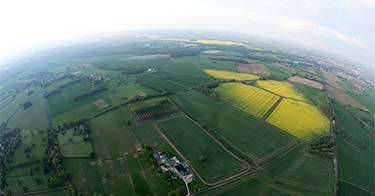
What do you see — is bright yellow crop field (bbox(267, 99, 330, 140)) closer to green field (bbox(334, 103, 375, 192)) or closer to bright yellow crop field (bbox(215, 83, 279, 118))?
bright yellow crop field (bbox(215, 83, 279, 118))

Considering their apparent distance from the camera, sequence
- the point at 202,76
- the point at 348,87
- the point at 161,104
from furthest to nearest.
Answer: the point at 348,87, the point at 202,76, the point at 161,104

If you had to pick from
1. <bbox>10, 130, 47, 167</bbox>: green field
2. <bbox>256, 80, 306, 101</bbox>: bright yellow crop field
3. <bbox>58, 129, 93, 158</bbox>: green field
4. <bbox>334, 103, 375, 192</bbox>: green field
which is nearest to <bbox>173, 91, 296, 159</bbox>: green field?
<bbox>334, 103, 375, 192</bbox>: green field

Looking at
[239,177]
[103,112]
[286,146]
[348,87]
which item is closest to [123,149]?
[103,112]

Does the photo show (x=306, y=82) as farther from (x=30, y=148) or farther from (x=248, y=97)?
(x=30, y=148)

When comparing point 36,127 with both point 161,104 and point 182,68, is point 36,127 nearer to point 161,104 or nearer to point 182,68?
point 161,104

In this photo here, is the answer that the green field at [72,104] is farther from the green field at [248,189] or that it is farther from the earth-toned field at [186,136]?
the green field at [248,189]

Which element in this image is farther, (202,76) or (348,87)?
(348,87)
